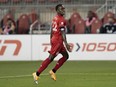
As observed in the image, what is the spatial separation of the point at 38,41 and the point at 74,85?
11520 millimetres

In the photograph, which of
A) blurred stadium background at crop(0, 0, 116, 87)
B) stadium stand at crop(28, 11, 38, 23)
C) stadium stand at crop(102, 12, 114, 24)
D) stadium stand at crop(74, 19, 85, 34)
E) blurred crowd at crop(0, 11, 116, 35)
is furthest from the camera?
stadium stand at crop(28, 11, 38, 23)

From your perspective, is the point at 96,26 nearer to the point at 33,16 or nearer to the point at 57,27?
the point at 33,16

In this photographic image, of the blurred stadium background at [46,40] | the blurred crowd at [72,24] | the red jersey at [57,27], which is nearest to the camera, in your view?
the red jersey at [57,27]

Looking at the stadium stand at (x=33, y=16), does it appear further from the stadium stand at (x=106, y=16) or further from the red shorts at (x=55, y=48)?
the red shorts at (x=55, y=48)

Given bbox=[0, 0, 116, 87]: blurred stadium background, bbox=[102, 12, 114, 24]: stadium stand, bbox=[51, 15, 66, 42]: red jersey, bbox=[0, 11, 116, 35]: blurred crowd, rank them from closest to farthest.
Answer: bbox=[51, 15, 66, 42]: red jersey → bbox=[0, 0, 116, 87]: blurred stadium background → bbox=[0, 11, 116, 35]: blurred crowd → bbox=[102, 12, 114, 24]: stadium stand

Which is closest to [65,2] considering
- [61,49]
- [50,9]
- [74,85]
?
[50,9]

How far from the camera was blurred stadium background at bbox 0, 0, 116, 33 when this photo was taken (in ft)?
87.2

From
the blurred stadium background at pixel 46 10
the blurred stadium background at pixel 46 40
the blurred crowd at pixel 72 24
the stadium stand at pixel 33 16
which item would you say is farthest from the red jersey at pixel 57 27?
the stadium stand at pixel 33 16

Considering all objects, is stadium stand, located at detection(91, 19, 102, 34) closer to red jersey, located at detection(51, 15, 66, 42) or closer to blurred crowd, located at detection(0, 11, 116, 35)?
blurred crowd, located at detection(0, 11, 116, 35)

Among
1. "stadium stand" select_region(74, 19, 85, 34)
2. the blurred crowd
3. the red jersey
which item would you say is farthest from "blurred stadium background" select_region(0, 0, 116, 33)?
the red jersey

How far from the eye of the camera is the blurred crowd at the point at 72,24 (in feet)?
84.3

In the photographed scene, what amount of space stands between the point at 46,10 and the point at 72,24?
1.90 meters

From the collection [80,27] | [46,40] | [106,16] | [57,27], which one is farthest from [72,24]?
[57,27]

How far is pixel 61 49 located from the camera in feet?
48.2
